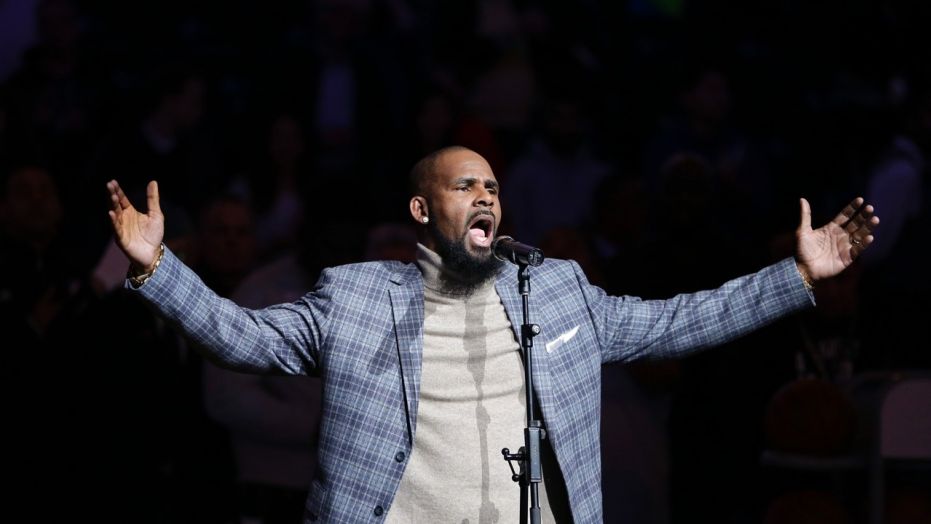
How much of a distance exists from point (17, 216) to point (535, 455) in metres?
3.79

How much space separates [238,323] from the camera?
4219mm

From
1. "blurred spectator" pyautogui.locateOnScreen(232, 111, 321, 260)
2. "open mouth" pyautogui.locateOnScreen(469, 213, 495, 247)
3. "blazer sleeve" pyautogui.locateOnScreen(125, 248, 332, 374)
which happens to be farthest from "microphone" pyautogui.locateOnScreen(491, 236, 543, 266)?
"blurred spectator" pyautogui.locateOnScreen(232, 111, 321, 260)

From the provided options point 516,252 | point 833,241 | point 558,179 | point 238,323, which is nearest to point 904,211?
point 558,179

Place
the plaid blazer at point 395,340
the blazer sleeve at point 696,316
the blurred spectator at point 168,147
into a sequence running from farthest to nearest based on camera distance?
the blurred spectator at point 168,147 < the blazer sleeve at point 696,316 < the plaid blazer at point 395,340

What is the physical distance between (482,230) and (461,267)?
13 centimetres

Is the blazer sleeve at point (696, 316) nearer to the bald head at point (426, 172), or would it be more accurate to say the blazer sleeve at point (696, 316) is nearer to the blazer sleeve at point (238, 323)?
the bald head at point (426, 172)

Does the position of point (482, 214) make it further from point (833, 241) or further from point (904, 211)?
point (904, 211)

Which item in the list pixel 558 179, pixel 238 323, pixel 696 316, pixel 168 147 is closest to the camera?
pixel 238 323

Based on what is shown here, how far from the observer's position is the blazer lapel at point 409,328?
4250mm

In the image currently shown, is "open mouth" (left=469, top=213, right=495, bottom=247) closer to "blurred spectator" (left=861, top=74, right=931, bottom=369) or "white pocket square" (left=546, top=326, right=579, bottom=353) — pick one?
"white pocket square" (left=546, top=326, right=579, bottom=353)

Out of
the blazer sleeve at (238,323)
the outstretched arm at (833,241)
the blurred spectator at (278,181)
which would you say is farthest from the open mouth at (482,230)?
the blurred spectator at (278,181)

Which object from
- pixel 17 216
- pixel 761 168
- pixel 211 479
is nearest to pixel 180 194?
pixel 17 216

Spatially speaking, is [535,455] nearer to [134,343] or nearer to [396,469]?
[396,469]

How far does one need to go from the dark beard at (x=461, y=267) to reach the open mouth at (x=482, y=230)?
0.10 feet
